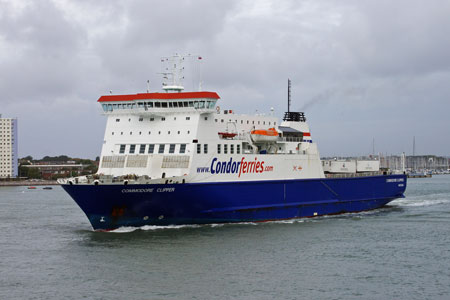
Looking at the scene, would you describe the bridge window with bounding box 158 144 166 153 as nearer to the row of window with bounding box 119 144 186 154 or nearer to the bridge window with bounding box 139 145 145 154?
the row of window with bounding box 119 144 186 154

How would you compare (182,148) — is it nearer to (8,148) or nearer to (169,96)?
(169,96)

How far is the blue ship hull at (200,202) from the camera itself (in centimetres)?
2498

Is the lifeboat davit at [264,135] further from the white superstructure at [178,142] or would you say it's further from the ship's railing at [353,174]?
the ship's railing at [353,174]

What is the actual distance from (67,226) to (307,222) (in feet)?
39.2

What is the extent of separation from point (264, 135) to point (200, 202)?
234 inches

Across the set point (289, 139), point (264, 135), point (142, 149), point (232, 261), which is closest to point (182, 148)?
point (142, 149)

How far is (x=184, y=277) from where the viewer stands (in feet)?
60.1

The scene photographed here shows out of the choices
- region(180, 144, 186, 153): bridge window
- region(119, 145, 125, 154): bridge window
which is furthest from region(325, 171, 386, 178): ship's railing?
region(119, 145, 125, 154): bridge window

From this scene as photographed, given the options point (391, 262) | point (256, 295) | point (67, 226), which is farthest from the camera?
point (67, 226)

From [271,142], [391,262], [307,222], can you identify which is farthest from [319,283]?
[271,142]

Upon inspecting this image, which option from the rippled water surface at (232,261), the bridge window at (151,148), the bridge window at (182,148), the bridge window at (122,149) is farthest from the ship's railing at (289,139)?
the bridge window at (122,149)

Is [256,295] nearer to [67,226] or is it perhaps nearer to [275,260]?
[275,260]

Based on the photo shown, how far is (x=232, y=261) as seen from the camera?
2028 cm

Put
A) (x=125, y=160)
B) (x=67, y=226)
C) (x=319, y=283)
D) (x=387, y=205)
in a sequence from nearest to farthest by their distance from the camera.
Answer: (x=319, y=283), (x=125, y=160), (x=67, y=226), (x=387, y=205)
